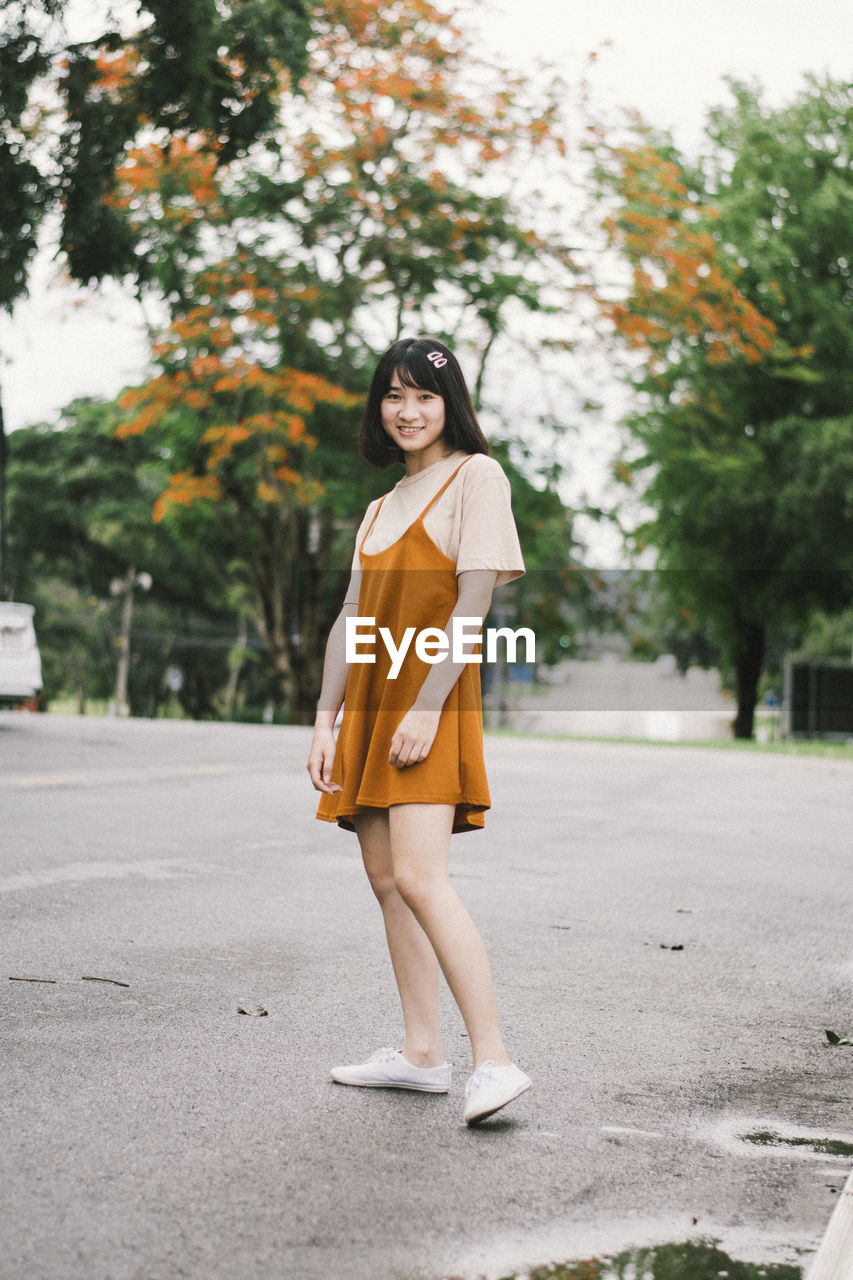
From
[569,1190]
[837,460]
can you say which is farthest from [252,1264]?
[837,460]

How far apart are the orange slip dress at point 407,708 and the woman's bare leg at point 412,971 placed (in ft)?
0.71

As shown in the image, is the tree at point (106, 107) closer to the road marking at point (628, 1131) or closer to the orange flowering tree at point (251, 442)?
the orange flowering tree at point (251, 442)

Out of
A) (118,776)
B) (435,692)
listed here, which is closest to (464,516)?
(435,692)

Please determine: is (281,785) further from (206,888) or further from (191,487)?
(191,487)

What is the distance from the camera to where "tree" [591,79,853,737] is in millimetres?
28406

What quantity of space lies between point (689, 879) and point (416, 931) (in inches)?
178

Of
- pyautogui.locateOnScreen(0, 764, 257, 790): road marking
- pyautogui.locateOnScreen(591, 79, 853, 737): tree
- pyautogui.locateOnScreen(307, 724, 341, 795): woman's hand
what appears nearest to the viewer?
pyautogui.locateOnScreen(307, 724, 341, 795): woman's hand

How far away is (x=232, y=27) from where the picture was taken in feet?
40.8

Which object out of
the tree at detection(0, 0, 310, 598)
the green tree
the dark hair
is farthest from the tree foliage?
the green tree

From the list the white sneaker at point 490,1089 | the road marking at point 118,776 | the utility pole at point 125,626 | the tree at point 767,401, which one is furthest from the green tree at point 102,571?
the white sneaker at point 490,1089

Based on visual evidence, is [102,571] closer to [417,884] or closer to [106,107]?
[106,107]

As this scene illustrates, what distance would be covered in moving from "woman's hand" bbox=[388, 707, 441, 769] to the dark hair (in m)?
0.69

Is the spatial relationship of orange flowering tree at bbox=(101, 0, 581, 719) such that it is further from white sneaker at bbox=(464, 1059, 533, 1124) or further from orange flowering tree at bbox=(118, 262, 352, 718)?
white sneaker at bbox=(464, 1059, 533, 1124)

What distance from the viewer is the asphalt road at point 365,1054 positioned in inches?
99.7
